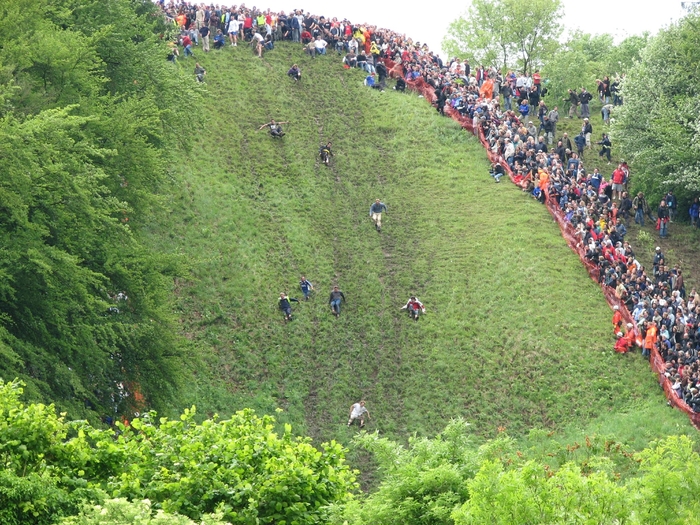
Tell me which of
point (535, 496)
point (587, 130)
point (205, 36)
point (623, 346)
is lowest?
point (623, 346)

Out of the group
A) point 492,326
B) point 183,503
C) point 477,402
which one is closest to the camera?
point 183,503

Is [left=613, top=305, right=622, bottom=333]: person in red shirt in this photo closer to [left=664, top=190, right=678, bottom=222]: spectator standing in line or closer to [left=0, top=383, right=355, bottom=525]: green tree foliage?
[left=664, top=190, right=678, bottom=222]: spectator standing in line

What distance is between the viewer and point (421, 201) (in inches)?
1849

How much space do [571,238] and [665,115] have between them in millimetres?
9308

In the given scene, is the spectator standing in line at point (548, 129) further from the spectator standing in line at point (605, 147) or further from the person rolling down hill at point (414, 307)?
the person rolling down hill at point (414, 307)

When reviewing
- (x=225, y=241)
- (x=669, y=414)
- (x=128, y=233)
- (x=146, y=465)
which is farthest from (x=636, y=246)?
(x=146, y=465)

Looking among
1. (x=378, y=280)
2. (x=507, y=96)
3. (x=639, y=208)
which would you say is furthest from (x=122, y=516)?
(x=507, y=96)

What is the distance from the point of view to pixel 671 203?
45.1 meters

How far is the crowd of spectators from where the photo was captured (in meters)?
35.0

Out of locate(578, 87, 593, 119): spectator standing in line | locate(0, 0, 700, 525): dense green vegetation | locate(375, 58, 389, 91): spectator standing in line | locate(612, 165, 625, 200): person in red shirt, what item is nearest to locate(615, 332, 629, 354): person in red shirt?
locate(0, 0, 700, 525): dense green vegetation

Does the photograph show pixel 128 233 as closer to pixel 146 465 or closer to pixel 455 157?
pixel 146 465

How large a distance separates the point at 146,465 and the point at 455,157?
33756mm

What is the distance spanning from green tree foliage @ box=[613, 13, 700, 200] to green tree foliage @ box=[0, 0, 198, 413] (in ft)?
71.2

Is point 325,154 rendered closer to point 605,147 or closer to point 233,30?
point 233,30
